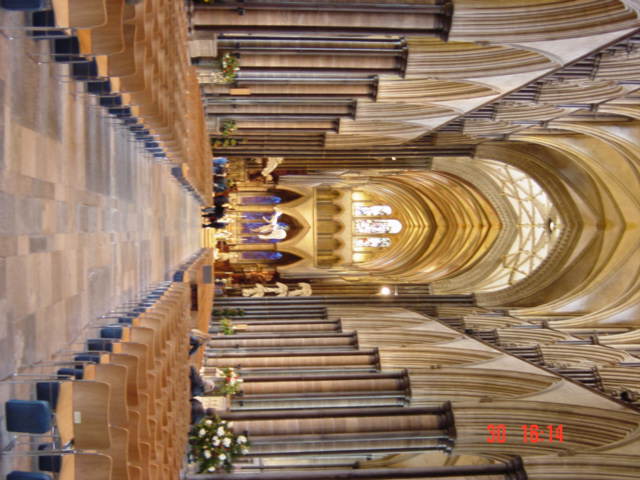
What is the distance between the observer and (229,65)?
444 inches

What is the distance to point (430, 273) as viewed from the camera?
22.7 m

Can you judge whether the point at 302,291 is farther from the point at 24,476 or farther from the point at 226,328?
the point at 24,476

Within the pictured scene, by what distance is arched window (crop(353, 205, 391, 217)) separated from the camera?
1192 inches

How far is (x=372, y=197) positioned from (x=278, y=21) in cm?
2125

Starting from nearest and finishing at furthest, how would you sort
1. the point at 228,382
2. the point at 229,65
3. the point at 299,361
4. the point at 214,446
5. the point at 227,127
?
the point at 214,446, the point at 228,382, the point at 229,65, the point at 299,361, the point at 227,127

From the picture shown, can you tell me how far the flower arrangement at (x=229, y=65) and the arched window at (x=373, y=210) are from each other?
19.1m

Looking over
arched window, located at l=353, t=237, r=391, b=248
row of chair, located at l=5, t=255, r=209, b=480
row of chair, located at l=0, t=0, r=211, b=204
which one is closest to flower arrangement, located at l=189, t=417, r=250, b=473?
row of chair, located at l=5, t=255, r=209, b=480

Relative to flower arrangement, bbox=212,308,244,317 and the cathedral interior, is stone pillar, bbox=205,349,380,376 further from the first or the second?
flower arrangement, bbox=212,308,244,317

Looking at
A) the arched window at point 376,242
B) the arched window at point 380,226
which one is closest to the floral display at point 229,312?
the arched window at point 376,242

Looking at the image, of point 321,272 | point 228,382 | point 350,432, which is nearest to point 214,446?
point 350,432

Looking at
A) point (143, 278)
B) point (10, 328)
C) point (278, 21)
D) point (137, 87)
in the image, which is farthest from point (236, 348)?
point (10, 328)

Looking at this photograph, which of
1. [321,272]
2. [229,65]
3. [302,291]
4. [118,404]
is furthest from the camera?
[321,272]
